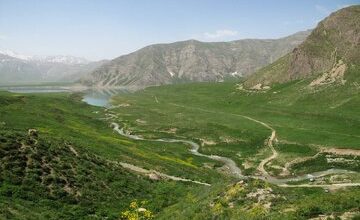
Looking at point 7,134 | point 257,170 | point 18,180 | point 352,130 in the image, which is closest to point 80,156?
point 7,134

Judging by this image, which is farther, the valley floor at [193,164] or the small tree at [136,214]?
the small tree at [136,214]

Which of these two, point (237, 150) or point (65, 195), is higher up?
point (65, 195)

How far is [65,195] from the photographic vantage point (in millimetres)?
44594

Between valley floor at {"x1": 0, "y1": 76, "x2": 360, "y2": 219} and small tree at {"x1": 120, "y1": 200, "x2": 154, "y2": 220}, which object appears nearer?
valley floor at {"x1": 0, "y1": 76, "x2": 360, "y2": 219}

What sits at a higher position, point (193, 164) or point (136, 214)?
point (136, 214)

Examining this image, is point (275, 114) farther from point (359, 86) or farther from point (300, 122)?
point (359, 86)

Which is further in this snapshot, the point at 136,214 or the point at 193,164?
the point at 193,164

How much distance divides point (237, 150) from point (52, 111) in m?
72.7

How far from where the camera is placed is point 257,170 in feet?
296

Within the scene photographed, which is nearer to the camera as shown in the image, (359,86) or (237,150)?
(237,150)

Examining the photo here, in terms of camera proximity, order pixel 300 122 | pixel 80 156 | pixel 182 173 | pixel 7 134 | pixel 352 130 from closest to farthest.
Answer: pixel 7 134
pixel 80 156
pixel 182 173
pixel 352 130
pixel 300 122

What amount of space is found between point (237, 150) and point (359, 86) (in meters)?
82.9

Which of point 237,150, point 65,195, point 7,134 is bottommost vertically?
point 237,150

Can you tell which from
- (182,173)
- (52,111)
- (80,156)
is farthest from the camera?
(52,111)
